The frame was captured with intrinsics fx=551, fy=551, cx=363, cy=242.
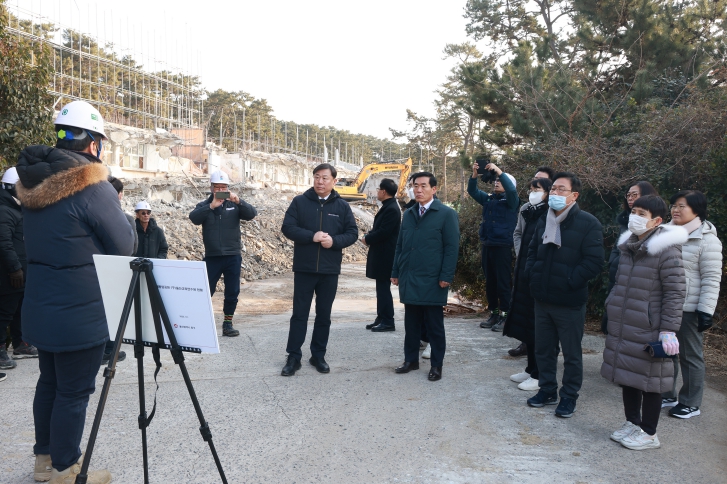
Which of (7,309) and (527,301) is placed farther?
(7,309)

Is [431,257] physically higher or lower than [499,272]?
higher

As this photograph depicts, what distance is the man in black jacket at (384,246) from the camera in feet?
25.1

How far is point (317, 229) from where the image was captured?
19.0ft

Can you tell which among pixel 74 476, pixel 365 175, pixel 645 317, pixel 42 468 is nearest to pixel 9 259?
pixel 42 468

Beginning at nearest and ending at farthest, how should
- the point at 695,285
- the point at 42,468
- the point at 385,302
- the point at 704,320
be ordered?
the point at 42,468 < the point at 704,320 < the point at 695,285 < the point at 385,302

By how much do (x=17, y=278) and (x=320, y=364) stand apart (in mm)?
3240

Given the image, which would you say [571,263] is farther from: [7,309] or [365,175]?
[365,175]

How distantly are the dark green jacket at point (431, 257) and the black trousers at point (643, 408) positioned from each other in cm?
195

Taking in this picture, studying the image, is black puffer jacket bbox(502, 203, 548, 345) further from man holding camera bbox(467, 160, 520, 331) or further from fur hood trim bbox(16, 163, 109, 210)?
fur hood trim bbox(16, 163, 109, 210)

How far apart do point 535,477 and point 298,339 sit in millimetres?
2877

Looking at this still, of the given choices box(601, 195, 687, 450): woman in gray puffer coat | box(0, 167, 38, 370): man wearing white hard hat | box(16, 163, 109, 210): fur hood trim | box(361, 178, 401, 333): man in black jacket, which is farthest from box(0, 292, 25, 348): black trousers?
box(601, 195, 687, 450): woman in gray puffer coat

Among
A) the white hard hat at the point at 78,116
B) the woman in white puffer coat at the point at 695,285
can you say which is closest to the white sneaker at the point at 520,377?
the woman in white puffer coat at the point at 695,285

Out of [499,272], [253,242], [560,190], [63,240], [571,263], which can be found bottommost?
[253,242]

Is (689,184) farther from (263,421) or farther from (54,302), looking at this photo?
(54,302)
